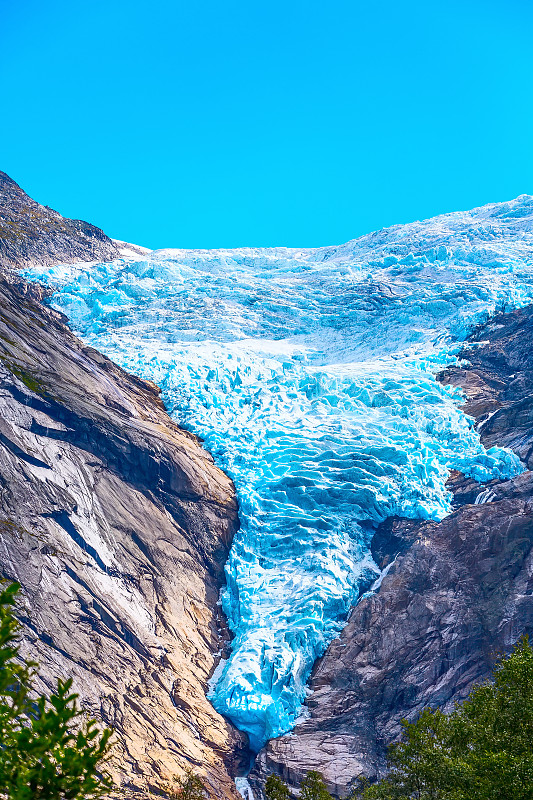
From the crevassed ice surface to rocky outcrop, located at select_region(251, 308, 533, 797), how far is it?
1486mm

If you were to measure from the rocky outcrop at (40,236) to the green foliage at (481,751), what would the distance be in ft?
241

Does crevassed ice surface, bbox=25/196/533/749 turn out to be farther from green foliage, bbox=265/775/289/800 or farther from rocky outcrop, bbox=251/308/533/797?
green foliage, bbox=265/775/289/800

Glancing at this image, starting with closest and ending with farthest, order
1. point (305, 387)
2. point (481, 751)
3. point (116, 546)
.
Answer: point (481, 751), point (116, 546), point (305, 387)

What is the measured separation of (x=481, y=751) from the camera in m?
19.0

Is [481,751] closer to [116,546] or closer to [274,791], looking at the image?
[274,791]

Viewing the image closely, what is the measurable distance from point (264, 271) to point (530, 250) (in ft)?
100

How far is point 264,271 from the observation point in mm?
89812

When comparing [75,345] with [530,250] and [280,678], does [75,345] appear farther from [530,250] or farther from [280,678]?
[530,250]

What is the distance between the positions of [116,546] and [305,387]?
23.2m

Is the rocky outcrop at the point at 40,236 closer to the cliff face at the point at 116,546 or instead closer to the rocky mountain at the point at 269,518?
the rocky mountain at the point at 269,518

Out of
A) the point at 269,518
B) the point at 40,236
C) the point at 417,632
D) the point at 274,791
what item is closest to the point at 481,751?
the point at 274,791

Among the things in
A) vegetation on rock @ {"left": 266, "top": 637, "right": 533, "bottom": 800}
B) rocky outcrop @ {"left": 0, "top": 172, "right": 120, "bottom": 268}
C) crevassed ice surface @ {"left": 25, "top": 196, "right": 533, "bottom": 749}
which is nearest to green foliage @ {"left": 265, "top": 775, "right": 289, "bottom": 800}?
vegetation on rock @ {"left": 266, "top": 637, "right": 533, "bottom": 800}

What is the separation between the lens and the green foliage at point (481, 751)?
16.6m

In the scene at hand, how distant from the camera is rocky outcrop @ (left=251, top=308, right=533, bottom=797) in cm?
3650
